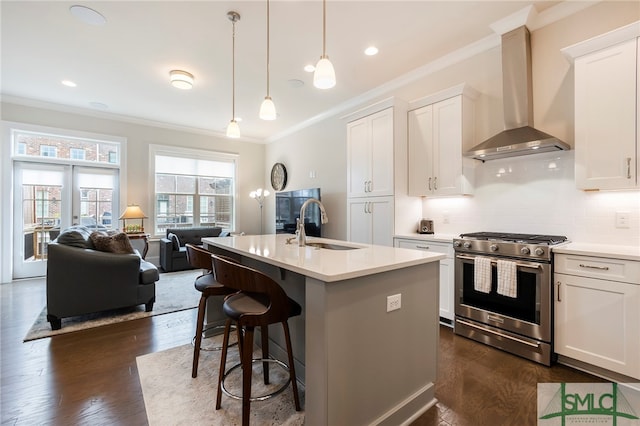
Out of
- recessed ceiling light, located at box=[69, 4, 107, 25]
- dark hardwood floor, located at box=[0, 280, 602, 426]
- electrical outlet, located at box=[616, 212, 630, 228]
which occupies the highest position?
recessed ceiling light, located at box=[69, 4, 107, 25]

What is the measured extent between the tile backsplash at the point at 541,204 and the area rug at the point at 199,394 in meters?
2.62

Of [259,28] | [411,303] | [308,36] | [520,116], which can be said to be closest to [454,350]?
[411,303]

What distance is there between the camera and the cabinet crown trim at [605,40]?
2.05 meters

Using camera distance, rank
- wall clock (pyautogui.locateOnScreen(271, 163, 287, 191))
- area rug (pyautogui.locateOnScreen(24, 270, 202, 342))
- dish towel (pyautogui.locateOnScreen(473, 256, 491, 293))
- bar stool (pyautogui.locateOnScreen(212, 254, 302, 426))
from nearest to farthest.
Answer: bar stool (pyautogui.locateOnScreen(212, 254, 302, 426)) < dish towel (pyautogui.locateOnScreen(473, 256, 491, 293)) < area rug (pyautogui.locateOnScreen(24, 270, 202, 342)) < wall clock (pyautogui.locateOnScreen(271, 163, 287, 191))

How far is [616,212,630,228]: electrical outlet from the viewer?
7.68ft

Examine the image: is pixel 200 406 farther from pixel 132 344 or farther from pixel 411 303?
pixel 411 303

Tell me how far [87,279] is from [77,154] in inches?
145

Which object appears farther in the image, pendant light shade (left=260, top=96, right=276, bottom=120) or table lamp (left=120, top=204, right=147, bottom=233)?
table lamp (left=120, top=204, right=147, bottom=233)

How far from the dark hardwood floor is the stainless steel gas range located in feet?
0.44

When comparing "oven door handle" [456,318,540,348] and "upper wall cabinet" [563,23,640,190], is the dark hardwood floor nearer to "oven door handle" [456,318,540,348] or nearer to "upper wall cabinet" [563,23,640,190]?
"oven door handle" [456,318,540,348]

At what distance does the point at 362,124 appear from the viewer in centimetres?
396

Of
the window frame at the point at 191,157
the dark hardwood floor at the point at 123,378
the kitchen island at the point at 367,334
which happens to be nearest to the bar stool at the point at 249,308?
the kitchen island at the point at 367,334

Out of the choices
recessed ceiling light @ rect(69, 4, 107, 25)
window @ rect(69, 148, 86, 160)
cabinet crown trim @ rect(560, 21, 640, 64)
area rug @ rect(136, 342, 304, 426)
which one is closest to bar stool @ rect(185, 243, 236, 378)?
area rug @ rect(136, 342, 304, 426)

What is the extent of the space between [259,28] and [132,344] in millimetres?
3308
